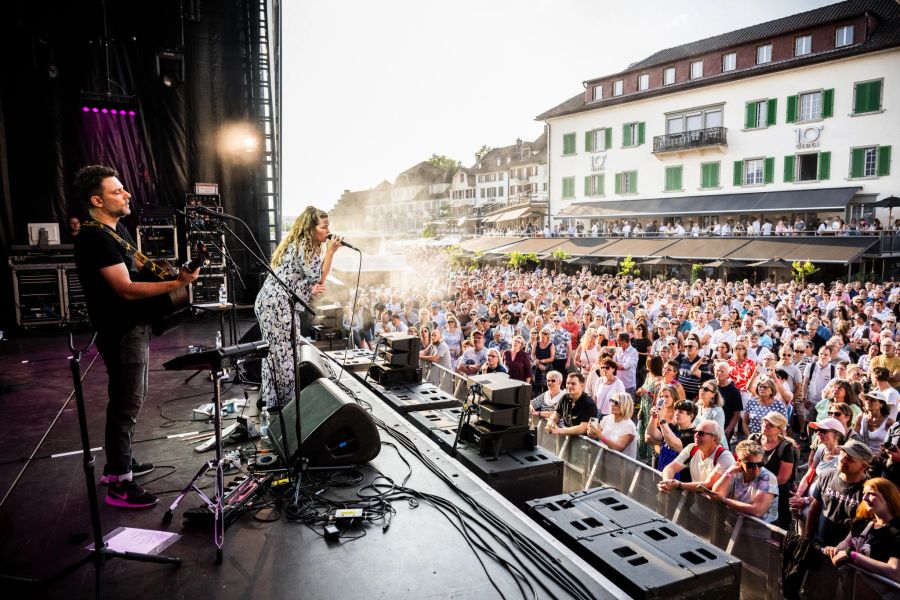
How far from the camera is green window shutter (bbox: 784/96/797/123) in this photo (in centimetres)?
2153

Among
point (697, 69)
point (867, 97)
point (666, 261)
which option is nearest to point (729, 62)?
point (697, 69)

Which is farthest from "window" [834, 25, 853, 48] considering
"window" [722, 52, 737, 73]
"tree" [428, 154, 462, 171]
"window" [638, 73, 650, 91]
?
"tree" [428, 154, 462, 171]

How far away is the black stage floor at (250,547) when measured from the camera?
2.08 metres

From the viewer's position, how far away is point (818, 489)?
3.36 m

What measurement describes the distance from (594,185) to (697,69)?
7.02 metres

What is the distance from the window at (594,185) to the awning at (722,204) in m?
0.60

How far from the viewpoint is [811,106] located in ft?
69.6

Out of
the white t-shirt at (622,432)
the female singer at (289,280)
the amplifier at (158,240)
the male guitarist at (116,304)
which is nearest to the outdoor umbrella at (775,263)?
the white t-shirt at (622,432)

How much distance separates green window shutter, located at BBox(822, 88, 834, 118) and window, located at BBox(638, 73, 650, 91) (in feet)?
26.8

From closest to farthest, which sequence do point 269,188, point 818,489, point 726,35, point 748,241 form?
point 818,489, point 269,188, point 748,241, point 726,35

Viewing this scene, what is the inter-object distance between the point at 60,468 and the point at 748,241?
21.5 meters

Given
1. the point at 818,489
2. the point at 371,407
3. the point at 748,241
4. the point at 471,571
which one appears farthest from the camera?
the point at 748,241

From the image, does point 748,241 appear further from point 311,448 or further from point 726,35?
point 311,448

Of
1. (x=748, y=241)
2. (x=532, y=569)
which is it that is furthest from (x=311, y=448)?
(x=748, y=241)
